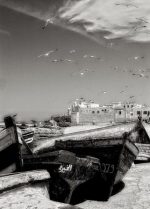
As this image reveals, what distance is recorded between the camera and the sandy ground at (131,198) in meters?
5.22

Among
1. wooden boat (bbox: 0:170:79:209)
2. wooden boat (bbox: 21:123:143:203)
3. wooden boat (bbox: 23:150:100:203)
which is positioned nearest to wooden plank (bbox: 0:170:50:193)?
wooden boat (bbox: 0:170:79:209)

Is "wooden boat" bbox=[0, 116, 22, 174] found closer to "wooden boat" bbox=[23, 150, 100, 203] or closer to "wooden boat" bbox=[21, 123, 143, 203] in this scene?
"wooden boat" bbox=[23, 150, 100, 203]

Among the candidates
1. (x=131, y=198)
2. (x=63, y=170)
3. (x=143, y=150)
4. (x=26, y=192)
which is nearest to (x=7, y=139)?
(x=63, y=170)

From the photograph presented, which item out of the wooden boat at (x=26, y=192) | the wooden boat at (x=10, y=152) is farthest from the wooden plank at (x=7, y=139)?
the wooden boat at (x=26, y=192)

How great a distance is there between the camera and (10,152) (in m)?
5.86

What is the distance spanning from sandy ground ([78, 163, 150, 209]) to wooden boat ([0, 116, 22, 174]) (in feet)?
4.85

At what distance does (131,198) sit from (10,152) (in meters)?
2.51

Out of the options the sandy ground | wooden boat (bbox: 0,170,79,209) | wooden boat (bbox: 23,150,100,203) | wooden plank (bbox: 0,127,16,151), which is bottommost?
the sandy ground

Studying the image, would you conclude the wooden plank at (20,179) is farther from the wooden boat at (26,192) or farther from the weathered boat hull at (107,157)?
the weathered boat hull at (107,157)

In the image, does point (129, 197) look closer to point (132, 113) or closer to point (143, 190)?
point (143, 190)

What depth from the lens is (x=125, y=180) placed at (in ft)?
24.2

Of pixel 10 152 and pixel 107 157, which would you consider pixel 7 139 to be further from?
pixel 107 157

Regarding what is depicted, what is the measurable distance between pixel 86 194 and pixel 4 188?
235cm

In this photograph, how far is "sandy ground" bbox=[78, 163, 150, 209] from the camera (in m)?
5.22
